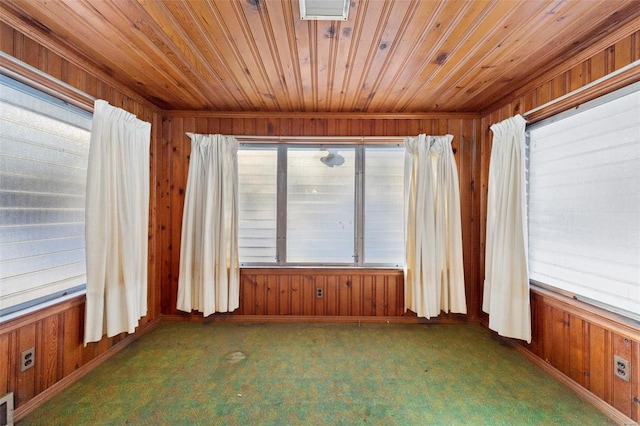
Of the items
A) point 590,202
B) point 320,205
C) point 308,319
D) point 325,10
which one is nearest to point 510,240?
point 590,202

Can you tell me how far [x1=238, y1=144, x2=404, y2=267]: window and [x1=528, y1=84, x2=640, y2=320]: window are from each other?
1.17 metres

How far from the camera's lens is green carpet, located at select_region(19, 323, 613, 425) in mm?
1486

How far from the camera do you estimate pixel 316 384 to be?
175 cm

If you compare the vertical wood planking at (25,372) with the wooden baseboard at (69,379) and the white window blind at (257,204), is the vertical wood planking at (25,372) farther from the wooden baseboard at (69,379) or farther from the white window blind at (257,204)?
the white window blind at (257,204)

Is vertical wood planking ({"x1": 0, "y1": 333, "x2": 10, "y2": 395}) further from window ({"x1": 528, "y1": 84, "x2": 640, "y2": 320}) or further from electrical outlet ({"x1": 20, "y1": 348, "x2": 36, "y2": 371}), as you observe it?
window ({"x1": 528, "y1": 84, "x2": 640, "y2": 320})

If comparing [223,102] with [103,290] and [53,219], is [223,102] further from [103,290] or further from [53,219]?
[103,290]

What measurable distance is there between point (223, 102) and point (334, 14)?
1.56 meters

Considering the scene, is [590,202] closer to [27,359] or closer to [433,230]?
[433,230]

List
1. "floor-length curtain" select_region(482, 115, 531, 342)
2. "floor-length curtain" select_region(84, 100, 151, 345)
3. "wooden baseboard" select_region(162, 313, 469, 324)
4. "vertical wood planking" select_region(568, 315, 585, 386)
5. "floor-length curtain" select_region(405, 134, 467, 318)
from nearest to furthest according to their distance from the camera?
"vertical wood planking" select_region(568, 315, 585, 386) → "floor-length curtain" select_region(84, 100, 151, 345) → "floor-length curtain" select_region(482, 115, 531, 342) → "floor-length curtain" select_region(405, 134, 467, 318) → "wooden baseboard" select_region(162, 313, 469, 324)

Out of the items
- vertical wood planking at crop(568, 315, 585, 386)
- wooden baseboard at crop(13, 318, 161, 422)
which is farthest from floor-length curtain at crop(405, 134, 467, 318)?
wooden baseboard at crop(13, 318, 161, 422)

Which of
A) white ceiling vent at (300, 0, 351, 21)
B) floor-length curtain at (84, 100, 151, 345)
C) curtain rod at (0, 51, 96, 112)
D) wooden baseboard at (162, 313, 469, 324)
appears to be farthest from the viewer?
wooden baseboard at (162, 313, 469, 324)

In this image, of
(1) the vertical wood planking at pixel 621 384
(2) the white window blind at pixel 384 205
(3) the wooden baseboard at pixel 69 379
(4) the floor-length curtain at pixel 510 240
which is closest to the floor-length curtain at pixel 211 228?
(3) the wooden baseboard at pixel 69 379

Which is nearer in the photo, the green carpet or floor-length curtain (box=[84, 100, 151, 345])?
the green carpet

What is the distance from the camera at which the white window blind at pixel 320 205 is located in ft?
9.06
